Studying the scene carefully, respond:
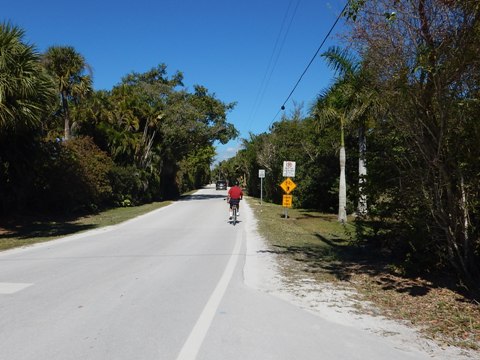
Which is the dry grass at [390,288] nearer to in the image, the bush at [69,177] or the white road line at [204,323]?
the white road line at [204,323]

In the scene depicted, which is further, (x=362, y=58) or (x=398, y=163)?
(x=398, y=163)

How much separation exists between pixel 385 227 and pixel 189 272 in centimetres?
463

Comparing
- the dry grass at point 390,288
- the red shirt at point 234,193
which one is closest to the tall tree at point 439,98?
the dry grass at point 390,288

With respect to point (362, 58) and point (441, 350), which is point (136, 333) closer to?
point (441, 350)

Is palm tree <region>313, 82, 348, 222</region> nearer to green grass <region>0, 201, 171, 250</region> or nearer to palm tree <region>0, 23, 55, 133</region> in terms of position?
green grass <region>0, 201, 171, 250</region>

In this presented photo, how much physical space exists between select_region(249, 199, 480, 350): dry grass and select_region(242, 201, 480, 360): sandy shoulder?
0.64 ft

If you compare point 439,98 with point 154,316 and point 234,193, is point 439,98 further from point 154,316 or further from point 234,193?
point 234,193

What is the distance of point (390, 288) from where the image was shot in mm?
7742

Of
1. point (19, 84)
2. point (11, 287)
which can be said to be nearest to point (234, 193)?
point (19, 84)

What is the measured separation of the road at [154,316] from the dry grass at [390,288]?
3.23 feet

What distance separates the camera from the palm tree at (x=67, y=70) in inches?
959

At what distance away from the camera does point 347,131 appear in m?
23.8

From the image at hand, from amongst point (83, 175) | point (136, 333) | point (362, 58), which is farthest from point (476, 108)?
point (83, 175)

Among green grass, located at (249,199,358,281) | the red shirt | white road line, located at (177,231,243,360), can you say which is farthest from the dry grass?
the red shirt
